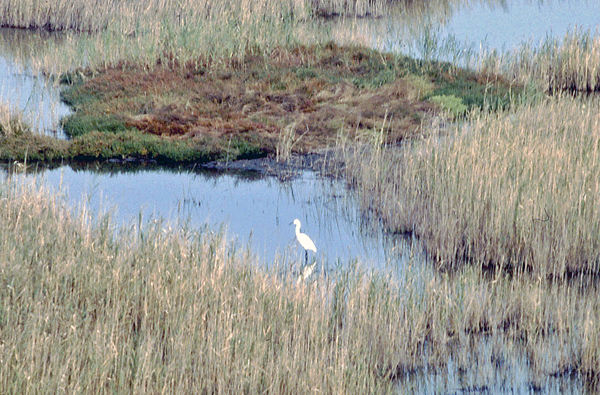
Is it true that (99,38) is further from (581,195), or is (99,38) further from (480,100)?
(581,195)

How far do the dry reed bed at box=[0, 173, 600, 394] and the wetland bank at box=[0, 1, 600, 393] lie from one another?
2cm

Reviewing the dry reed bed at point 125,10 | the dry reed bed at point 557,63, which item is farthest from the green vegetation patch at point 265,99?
the dry reed bed at point 125,10

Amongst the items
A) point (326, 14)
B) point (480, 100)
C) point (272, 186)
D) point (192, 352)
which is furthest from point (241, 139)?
point (326, 14)

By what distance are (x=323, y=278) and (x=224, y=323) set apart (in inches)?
56.5

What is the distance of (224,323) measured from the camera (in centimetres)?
502

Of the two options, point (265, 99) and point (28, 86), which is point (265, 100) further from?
point (28, 86)

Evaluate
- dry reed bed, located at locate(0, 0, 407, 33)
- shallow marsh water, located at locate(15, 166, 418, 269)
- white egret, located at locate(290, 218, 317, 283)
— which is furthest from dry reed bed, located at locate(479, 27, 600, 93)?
white egret, located at locate(290, 218, 317, 283)

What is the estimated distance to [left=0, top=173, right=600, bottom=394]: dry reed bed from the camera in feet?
14.7

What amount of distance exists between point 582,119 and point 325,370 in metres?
6.87

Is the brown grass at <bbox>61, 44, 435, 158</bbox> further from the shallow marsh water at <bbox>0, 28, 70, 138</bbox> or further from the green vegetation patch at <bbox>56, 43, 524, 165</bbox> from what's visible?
the shallow marsh water at <bbox>0, 28, 70, 138</bbox>

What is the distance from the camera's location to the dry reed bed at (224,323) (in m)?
4.49

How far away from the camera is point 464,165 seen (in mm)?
8516

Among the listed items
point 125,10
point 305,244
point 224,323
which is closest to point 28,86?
point 125,10

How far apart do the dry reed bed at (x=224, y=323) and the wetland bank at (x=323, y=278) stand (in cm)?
2
